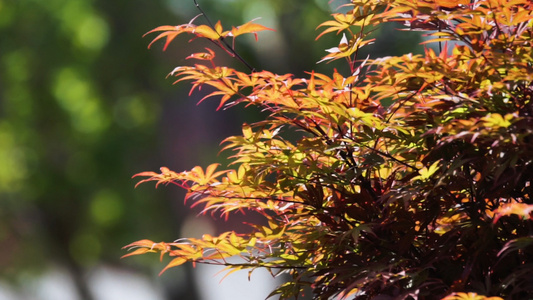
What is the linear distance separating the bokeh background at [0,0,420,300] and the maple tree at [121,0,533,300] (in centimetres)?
584

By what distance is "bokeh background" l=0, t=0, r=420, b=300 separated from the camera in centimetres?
790

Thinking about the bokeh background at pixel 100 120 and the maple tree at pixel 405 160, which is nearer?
the maple tree at pixel 405 160

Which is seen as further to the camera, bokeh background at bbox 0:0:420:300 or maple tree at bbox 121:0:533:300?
bokeh background at bbox 0:0:420:300

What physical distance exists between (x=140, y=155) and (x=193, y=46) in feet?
6.48

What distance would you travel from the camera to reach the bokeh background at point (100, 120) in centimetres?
790

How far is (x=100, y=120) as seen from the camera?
8062 mm

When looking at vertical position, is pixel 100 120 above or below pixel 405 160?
below

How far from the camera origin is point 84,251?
332 inches

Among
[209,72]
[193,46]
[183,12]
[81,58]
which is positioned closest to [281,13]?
[183,12]

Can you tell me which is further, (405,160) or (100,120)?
(100,120)

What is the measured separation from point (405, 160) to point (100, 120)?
6.83 m

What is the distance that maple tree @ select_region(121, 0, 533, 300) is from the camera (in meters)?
1.50

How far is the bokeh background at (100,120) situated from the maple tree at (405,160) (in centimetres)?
584

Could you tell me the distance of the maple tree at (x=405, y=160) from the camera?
1499mm
